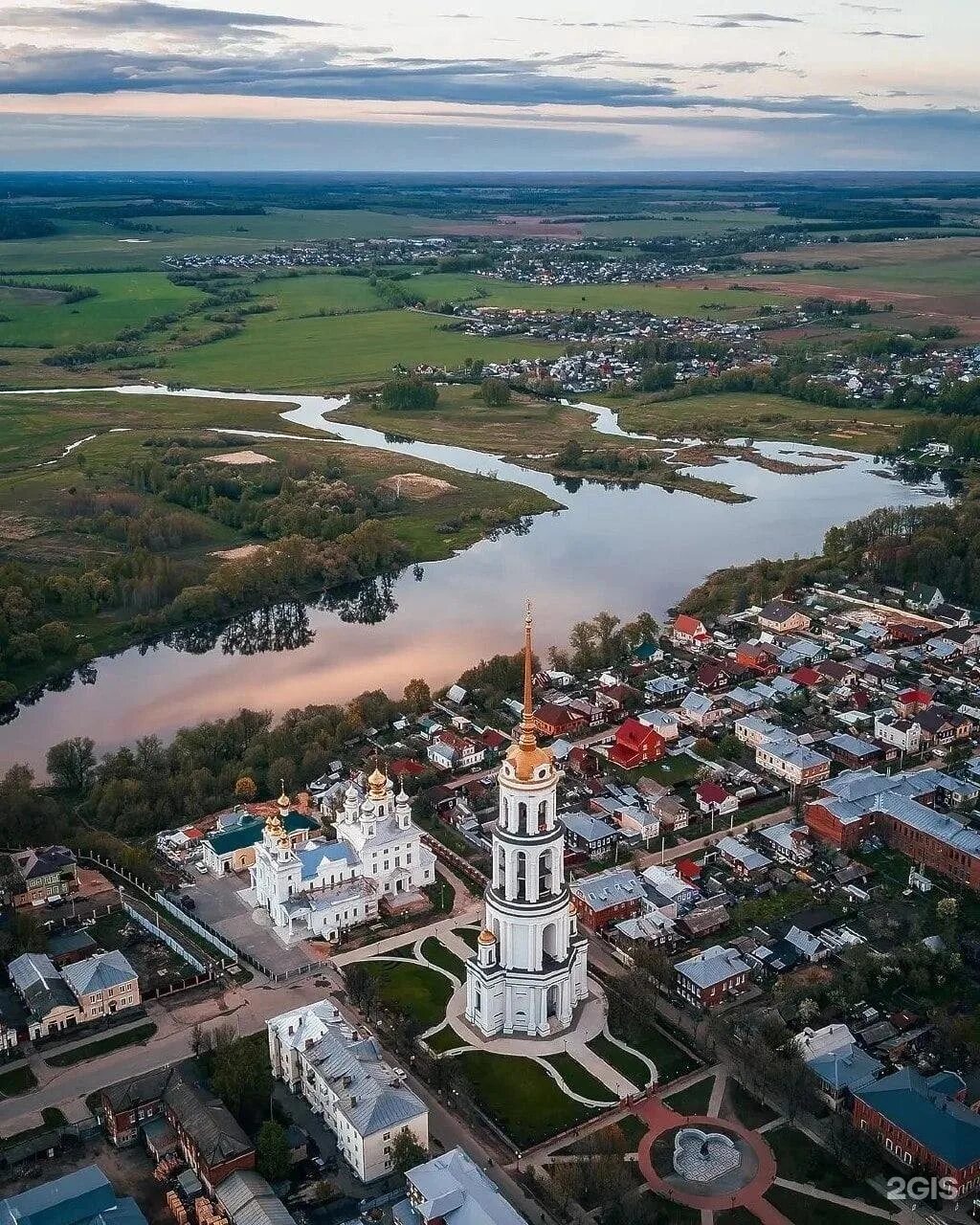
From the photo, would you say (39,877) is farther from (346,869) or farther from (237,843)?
(346,869)

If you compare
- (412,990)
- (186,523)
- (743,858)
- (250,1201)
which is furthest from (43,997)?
(186,523)

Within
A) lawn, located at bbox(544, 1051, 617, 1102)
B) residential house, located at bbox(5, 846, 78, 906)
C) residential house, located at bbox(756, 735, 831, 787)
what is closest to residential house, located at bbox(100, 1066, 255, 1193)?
lawn, located at bbox(544, 1051, 617, 1102)

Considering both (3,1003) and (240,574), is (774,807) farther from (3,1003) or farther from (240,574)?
(240,574)

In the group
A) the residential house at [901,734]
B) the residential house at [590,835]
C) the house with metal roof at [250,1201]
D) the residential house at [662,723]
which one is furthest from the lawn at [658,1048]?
the residential house at [901,734]

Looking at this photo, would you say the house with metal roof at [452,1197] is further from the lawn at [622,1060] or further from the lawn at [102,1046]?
the lawn at [102,1046]

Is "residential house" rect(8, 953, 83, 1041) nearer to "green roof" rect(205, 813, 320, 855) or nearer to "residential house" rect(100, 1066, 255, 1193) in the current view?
"residential house" rect(100, 1066, 255, 1193)

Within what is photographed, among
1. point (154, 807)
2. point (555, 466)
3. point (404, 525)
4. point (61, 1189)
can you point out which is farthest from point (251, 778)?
point (555, 466)
